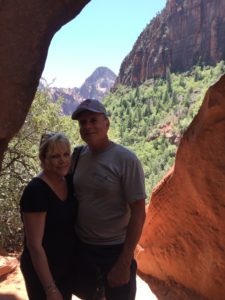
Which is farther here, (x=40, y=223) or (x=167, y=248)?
(x=167, y=248)

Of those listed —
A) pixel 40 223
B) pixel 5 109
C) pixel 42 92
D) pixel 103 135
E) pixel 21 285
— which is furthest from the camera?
pixel 42 92

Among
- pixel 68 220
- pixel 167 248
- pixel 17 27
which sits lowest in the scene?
pixel 167 248

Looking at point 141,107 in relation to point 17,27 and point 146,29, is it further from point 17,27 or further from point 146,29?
point 17,27

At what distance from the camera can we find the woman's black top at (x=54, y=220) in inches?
96.0

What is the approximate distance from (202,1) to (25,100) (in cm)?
7747

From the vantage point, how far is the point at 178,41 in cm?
7538

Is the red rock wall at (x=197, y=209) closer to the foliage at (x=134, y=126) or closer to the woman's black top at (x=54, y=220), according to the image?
the foliage at (x=134, y=126)

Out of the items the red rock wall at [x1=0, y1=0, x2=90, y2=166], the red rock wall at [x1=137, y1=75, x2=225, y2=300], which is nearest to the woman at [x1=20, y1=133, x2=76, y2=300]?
the red rock wall at [x1=0, y1=0, x2=90, y2=166]

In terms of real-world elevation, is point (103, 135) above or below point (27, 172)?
above

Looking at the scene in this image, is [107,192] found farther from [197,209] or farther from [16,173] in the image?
[16,173]

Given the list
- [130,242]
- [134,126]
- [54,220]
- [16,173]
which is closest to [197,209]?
[130,242]

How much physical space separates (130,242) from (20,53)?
2.05 meters

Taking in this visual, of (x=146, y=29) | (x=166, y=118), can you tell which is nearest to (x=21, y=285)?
(x=166, y=118)

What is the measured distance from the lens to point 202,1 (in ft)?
245
